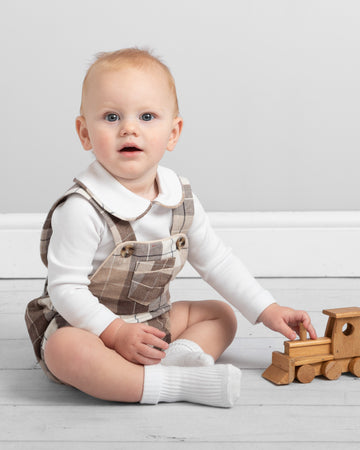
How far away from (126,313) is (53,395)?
0.16m

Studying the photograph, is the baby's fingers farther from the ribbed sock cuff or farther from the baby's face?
the baby's face

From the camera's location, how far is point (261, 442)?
75 cm

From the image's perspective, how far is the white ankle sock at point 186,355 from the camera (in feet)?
2.96

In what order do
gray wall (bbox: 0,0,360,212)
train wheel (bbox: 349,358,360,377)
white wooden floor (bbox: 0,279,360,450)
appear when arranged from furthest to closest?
gray wall (bbox: 0,0,360,212) → train wheel (bbox: 349,358,360,377) → white wooden floor (bbox: 0,279,360,450)

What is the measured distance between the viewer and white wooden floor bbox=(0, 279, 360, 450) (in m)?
0.75

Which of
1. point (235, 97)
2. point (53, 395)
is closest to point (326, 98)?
point (235, 97)

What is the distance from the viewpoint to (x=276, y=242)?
1.60 metres

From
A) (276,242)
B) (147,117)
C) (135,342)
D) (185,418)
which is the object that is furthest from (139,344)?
(276,242)

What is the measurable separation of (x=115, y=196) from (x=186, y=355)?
0.24m

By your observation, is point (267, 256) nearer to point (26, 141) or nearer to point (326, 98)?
point (326, 98)

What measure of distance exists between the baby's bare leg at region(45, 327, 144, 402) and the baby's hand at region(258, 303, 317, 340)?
0.77ft

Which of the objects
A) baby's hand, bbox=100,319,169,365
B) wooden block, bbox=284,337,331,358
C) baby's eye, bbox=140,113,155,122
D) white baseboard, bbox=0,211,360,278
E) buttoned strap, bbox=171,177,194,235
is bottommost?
white baseboard, bbox=0,211,360,278

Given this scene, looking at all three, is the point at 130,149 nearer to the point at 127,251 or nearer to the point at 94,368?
the point at 127,251

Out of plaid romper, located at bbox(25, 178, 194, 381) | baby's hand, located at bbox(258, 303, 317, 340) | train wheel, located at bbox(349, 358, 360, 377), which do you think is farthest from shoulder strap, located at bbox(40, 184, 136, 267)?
train wheel, located at bbox(349, 358, 360, 377)
